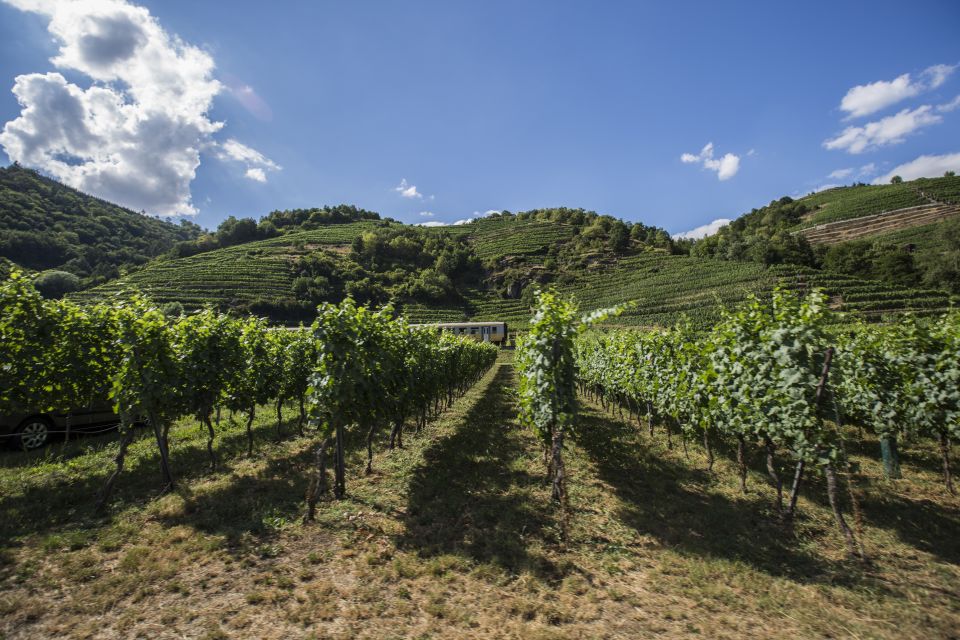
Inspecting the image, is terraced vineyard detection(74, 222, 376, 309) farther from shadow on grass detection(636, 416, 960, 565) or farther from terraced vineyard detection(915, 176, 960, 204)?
terraced vineyard detection(915, 176, 960, 204)

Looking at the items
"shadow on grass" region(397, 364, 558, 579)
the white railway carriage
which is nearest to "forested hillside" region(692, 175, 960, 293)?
the white railway carriage

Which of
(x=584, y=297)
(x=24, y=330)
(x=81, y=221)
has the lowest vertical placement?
(x=24, y=330)

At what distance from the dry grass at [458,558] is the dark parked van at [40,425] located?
117cm

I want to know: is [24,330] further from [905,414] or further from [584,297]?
[584,297]

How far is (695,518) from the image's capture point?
7.17 m

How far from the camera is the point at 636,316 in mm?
55781

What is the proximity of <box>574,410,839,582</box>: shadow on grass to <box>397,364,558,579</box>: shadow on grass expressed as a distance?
2019 mm

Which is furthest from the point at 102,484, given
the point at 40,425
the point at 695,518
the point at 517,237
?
the point at 517,237

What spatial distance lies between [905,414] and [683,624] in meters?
9.03

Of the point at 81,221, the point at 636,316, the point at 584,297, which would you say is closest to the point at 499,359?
the point at 636,316

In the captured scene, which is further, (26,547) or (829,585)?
(26,547)

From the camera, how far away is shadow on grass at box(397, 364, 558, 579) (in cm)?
595

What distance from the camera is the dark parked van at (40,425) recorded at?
980 centimetres

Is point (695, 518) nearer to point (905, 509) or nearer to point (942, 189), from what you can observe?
point (905, 509)
